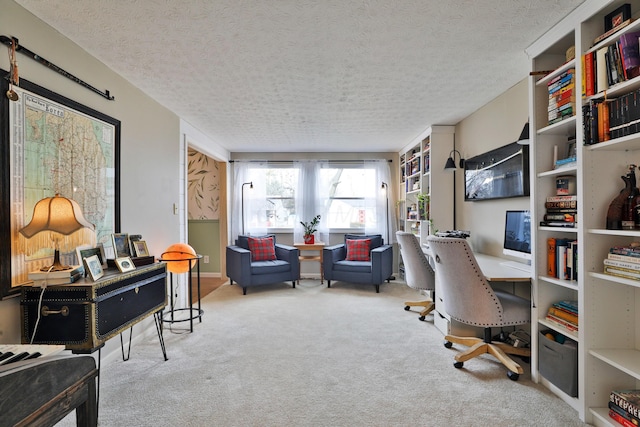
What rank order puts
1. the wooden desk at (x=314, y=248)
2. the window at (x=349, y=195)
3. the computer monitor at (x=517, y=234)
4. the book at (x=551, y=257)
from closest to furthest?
the book at (x=551, y=257), the computer monitor at (x=517, y=234), the wooden desk at (x=314, y=248), the window at (x=349, y=195)

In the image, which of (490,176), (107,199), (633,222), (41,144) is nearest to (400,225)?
(490,176)

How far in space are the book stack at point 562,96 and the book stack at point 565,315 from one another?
119 cm

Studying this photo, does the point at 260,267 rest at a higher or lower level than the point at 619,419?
higher

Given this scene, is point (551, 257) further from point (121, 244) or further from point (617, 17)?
point (121, 244)

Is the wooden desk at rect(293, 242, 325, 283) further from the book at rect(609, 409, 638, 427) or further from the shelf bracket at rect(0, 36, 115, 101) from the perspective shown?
the book at rect(609, 409, 638, 427)

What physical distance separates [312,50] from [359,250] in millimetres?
3457

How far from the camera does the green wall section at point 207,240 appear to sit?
5715mm

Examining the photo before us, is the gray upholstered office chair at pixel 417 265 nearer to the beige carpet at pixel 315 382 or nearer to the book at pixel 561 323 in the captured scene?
the beige carpet at pixel 315 382

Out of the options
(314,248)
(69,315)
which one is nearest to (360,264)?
(314,248)

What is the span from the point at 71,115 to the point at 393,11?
2.15m

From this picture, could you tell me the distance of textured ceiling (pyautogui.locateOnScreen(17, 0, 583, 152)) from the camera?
5.71 feet

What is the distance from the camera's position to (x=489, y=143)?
3.31 meters

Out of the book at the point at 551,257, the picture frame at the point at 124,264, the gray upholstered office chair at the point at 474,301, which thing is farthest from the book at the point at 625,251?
the picture frame at the point at 124,264

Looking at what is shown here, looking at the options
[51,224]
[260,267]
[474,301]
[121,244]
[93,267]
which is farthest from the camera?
[260,267]
